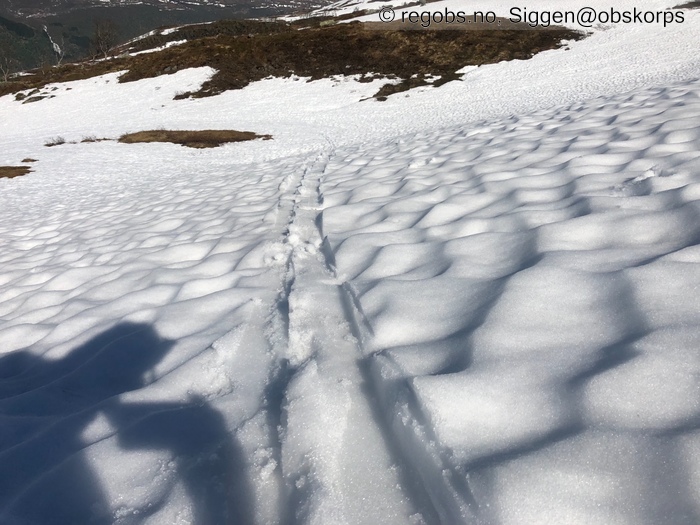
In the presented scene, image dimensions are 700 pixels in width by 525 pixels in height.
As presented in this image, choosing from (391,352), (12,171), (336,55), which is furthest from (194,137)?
(391,352)

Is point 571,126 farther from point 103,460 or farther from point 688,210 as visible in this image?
point 103,460

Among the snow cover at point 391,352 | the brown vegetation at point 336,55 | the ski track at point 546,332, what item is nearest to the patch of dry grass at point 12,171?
the snow cover at point 391,352

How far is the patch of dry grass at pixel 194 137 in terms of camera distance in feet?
50.1

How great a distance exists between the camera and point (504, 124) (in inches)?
278

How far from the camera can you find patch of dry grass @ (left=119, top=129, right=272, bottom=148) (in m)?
15.3

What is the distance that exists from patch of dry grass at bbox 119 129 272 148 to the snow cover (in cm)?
1084

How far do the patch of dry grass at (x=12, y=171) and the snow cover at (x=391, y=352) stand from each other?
363 inches

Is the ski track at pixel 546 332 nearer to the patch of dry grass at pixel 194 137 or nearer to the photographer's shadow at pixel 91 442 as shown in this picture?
the photographer's shadow at pixel 91 442

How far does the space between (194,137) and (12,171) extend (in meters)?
5.81

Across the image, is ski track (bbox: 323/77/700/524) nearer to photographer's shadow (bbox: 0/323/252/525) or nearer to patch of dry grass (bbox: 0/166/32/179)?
photographer's shadow (bbox: 0/323/252/525)

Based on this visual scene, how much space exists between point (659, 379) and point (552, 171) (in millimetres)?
2749

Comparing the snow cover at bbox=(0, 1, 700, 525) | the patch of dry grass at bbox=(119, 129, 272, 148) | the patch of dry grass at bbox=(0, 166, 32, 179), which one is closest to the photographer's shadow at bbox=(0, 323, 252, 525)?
the snow cover at bbox=(0, 1, 700, 525)

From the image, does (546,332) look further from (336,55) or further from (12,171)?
(336,55)

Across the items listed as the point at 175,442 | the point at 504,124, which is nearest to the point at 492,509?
the point at 175,442
